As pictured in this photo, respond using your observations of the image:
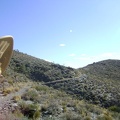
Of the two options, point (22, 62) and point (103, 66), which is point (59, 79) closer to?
point (22, 62)

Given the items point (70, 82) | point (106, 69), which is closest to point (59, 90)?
point (70, 82)

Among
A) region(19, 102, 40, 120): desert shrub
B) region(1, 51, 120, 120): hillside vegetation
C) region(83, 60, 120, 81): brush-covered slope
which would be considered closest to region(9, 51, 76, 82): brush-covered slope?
region(1, 51, 120, 120): hillside vegetation

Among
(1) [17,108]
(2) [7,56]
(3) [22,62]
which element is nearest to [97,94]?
(3) [22,62]

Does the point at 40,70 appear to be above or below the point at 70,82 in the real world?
above

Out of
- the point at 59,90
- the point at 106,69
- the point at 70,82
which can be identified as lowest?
the point at 59,90

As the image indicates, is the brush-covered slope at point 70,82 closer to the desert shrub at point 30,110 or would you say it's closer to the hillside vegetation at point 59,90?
the hillside vegetation at point 59,90

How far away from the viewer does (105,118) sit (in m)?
17.5

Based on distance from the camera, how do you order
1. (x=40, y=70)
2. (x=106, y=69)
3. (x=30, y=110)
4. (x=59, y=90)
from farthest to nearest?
(x=106, y=69) → (x=40, y=70) → (x=59, y=90) → (x=30, y=110)

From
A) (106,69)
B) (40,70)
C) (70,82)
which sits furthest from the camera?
(106,69)

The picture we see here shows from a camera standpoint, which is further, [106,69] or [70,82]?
[106,69]

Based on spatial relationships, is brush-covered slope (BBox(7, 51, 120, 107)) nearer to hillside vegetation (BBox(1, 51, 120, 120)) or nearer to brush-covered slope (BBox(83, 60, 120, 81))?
hillside vegetation (BBox(1, 51, 120, 120))

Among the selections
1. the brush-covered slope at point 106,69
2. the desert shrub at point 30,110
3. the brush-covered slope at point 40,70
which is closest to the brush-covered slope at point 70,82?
the brush-covered slope at point 40,70

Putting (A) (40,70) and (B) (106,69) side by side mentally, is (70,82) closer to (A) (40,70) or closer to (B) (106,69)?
(A) (40,70)

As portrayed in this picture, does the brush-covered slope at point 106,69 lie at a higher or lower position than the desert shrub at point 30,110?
higher
